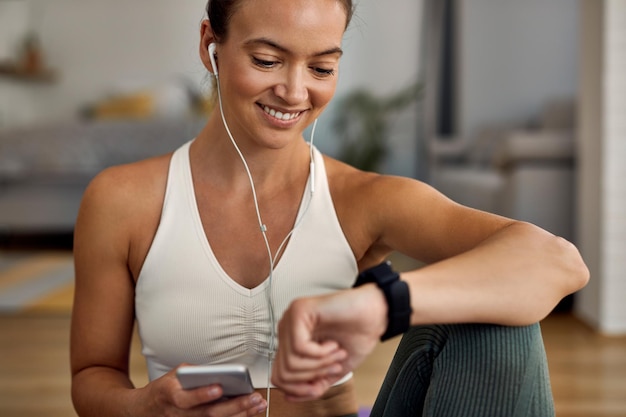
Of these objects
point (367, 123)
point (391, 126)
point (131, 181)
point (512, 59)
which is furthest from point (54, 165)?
point (131, 181)

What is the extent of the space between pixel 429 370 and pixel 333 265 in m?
0.26

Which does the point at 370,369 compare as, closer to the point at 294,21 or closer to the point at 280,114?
the point at 280,114

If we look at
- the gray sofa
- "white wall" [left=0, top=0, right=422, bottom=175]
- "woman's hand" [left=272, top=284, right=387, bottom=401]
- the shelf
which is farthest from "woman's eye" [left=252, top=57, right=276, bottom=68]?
the shelf

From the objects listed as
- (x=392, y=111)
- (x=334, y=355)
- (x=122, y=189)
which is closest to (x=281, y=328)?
(x=334, y=355)

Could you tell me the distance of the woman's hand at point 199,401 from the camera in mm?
979

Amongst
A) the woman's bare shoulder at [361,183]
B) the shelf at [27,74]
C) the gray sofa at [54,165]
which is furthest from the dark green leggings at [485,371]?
the shelf at [27,74]

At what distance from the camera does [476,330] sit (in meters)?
1.06

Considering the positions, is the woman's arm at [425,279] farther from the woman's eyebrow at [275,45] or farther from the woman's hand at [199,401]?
the woman's eyebrow at [275,45]

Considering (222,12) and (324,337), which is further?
(222,12)

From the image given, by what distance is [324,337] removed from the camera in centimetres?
96

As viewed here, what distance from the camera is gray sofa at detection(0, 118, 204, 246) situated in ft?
18.4

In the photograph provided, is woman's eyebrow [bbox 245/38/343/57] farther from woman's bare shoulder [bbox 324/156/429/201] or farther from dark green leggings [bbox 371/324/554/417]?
dark green leggings [bbox 371/324/554/417]

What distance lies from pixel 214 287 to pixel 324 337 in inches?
14.2

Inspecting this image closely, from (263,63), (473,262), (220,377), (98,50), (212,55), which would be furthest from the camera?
(98,50)
